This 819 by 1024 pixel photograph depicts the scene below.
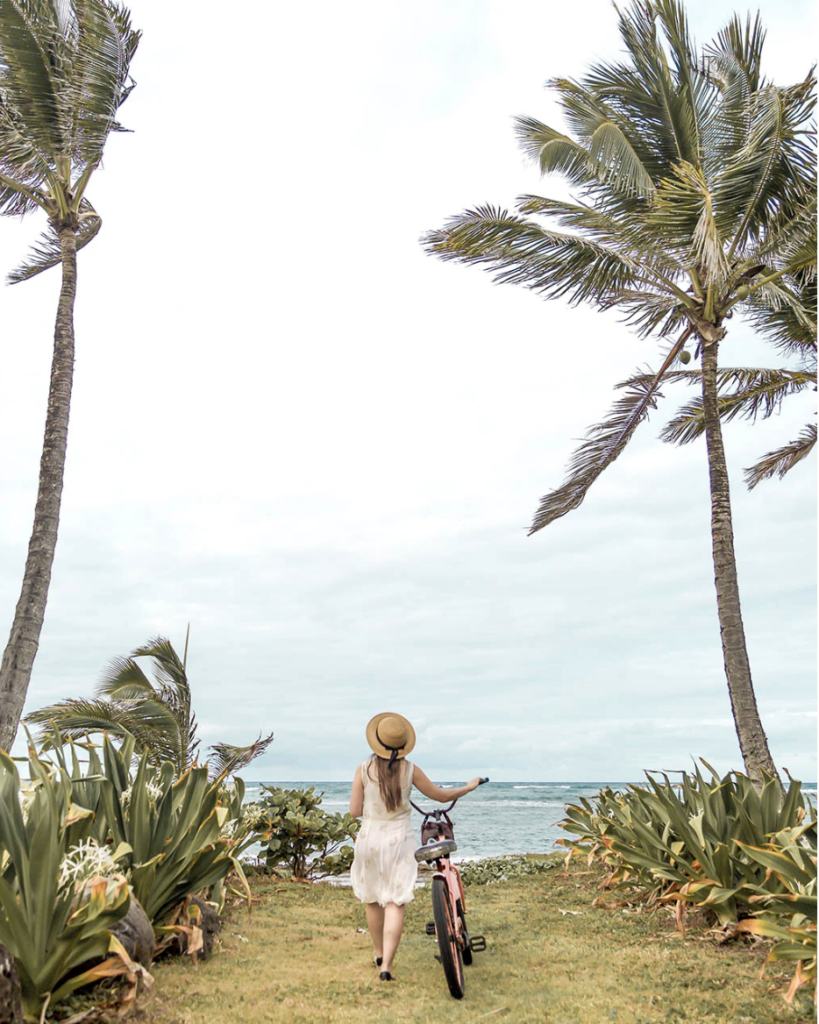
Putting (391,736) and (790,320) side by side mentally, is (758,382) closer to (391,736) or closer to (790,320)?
(790,320)

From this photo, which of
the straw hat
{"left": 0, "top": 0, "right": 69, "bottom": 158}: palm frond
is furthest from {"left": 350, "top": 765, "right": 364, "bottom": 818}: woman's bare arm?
{"left": 0, "top": 0, "right": 69, "bottom": 158}: palm frond

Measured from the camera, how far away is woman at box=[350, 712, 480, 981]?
4.83 meters

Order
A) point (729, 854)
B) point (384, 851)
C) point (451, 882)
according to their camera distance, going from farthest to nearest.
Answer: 1. point (729, 854)
2. point (384, 851)
3. point (451, 882)

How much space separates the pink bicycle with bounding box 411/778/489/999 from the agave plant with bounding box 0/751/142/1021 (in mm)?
1637

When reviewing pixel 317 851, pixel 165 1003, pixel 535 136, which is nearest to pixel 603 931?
pixel 165 1003

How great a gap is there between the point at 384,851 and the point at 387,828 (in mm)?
137

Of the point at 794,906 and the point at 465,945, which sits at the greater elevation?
the point at 794,906

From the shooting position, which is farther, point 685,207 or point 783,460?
point 783,460

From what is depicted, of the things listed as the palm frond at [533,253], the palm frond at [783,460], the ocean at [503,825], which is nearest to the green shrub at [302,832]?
the ocean at [503,825]

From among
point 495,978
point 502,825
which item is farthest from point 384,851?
point 502,825

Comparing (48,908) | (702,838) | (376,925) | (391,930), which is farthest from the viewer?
(702,838)

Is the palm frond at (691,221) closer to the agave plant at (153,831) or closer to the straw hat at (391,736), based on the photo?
the straw hat at (391,736)

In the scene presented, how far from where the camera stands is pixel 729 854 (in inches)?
223

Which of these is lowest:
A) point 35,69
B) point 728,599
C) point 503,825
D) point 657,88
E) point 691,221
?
point 503,825
